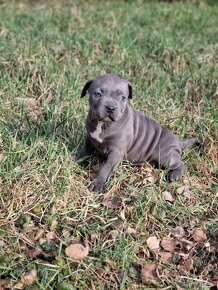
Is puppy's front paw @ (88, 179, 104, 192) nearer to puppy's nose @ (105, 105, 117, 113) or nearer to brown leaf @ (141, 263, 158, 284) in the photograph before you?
puppy's nose @ (105, 105, 117, 113)

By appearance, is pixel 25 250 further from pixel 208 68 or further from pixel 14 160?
pixel 208 68

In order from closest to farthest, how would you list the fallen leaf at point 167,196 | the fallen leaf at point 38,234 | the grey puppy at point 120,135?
the fallen leaf at point 38,234, the grey puppy at point 120,135, the fallen leaf at point 167,196

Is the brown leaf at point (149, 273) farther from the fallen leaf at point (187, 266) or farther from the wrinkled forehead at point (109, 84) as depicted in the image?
the wrinkled forehead at point (109, 84)

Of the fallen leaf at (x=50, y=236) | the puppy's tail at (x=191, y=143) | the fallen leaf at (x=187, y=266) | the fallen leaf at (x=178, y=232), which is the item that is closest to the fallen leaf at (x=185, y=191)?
the fallen leaf at (x=178, y=232)

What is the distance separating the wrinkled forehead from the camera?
452 centimetres

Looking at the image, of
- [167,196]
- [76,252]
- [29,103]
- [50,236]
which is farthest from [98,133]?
[29,103]

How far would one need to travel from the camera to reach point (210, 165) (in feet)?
18.0

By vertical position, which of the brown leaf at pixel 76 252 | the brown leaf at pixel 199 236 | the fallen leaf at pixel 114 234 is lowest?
the brown leaf at pixel 199 236

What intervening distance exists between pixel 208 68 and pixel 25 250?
15.4 feet

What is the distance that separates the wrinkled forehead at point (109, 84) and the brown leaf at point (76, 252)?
4.74 feet

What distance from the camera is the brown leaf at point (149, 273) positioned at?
391 centimetres

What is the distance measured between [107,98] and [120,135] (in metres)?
0.49

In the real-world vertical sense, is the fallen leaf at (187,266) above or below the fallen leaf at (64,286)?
below

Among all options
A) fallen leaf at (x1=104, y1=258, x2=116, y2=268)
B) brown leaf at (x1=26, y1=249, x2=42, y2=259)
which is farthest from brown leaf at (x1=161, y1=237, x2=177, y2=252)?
brown leaf at (x1=26, y1=249, x2=42, y2=259)
